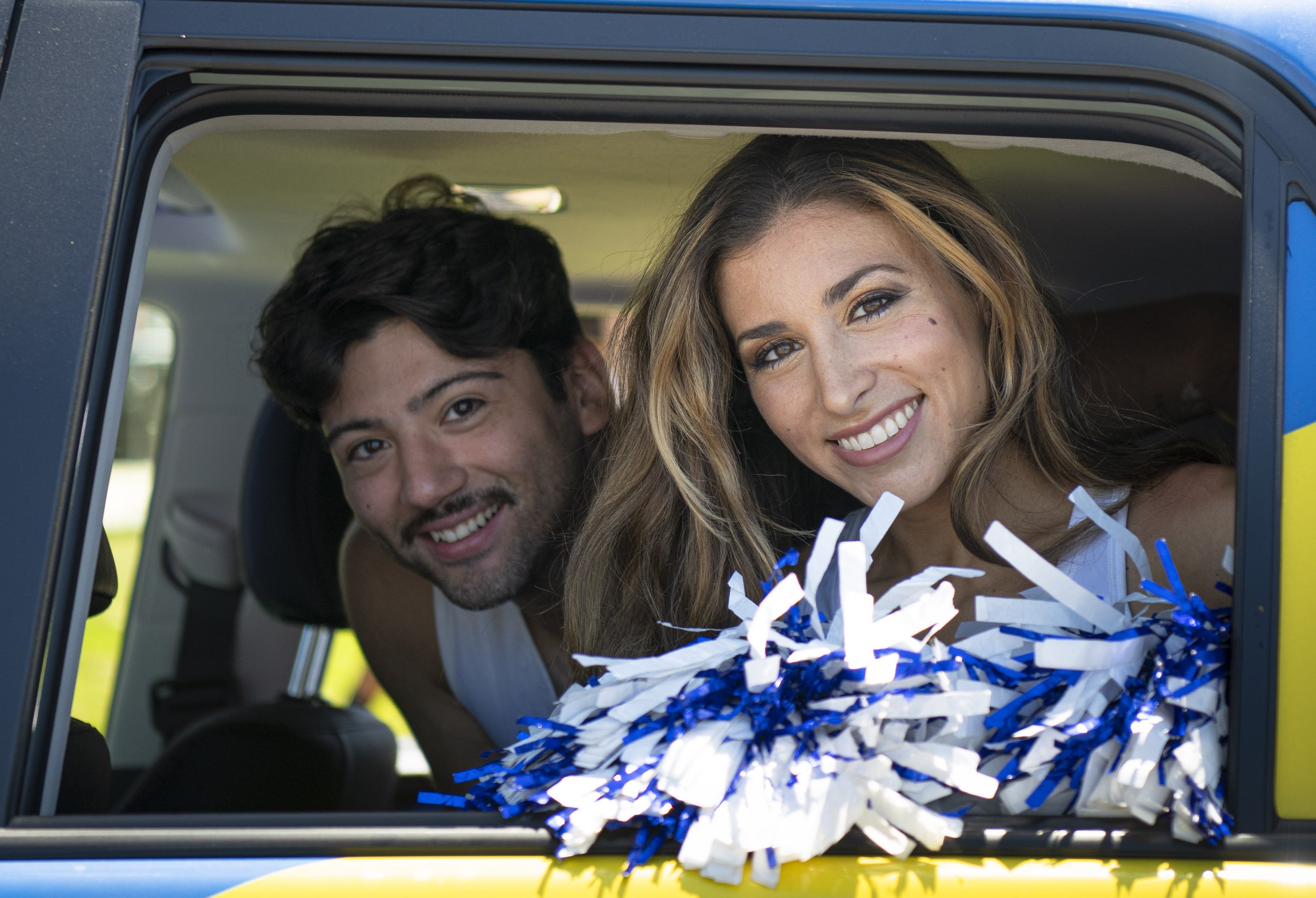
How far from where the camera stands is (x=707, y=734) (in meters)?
1.12

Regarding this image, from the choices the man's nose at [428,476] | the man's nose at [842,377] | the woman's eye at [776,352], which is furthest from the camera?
the man's nose at [428,476]

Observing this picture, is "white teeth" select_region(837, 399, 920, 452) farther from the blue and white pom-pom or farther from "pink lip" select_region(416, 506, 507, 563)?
"pink lip" select_region(416, 506, 507, 563)

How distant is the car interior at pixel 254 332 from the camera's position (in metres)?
1.90

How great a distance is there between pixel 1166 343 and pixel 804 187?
1135mm

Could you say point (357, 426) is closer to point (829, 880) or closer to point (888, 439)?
point (888, 439)

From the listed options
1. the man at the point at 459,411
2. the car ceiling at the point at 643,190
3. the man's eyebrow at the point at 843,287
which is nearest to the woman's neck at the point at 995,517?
the man's eyebrow at the point at 843,287

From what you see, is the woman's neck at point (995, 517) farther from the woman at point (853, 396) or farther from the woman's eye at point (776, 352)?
the woman's eye at point (776, 352)

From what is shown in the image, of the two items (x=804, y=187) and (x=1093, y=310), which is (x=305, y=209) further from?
(x=1093, y=310)

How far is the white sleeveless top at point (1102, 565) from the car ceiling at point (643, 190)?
576 mm

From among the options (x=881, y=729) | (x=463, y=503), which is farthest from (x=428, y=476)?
(x=881, y=729)

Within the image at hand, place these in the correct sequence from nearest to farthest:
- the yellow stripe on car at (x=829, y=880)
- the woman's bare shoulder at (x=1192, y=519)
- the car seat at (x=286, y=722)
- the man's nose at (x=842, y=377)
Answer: the yellow stripe on car at (x=829, y=880)
the woman's bare shoulder at (x=1192, y=519)
the man's nose at (x=842, y=377)
the car seat at (x=286, y=722)

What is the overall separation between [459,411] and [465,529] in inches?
10.1

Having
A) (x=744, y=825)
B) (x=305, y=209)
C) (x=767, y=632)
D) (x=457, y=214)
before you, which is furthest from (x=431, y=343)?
(x=744, y=825)

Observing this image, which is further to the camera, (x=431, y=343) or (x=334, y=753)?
(x=334, y=753)
